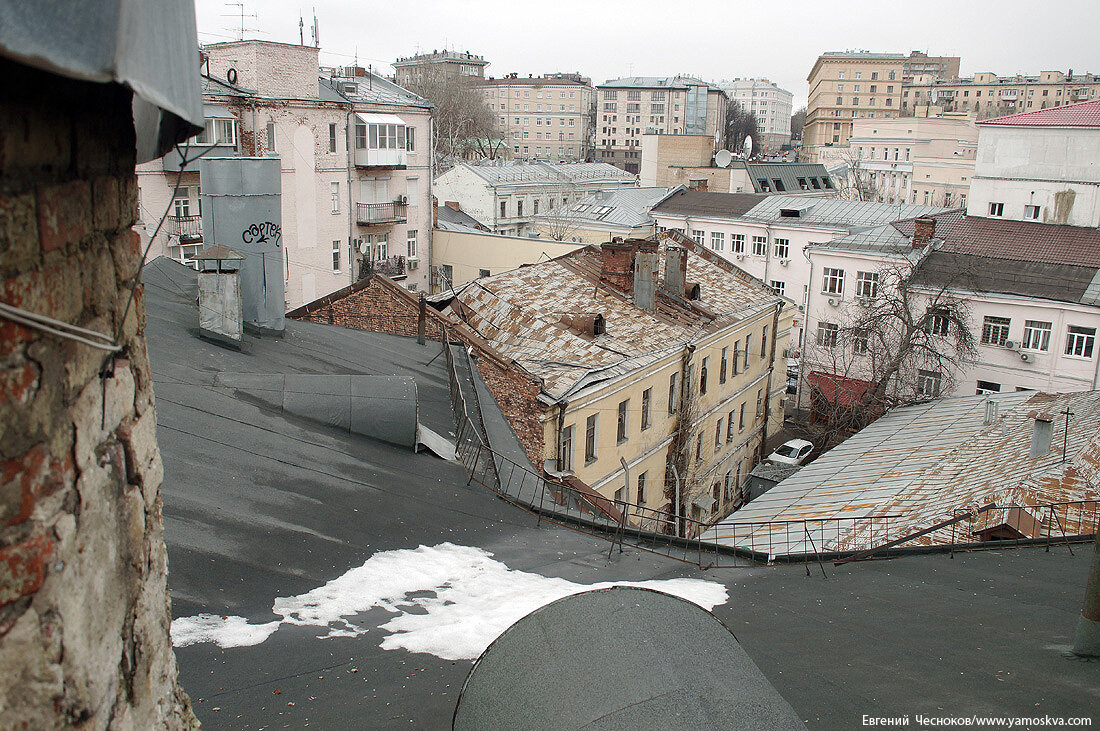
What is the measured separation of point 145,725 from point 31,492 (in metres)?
1.01

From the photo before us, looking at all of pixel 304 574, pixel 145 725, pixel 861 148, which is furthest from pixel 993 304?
pixel 861 148

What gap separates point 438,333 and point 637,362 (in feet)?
15.0

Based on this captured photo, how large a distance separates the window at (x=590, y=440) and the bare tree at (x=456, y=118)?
57.0m

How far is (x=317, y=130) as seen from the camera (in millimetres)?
32188

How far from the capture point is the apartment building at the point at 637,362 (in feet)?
54.6

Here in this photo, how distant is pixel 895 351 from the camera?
29016mm

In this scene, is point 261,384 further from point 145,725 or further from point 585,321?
point 585,321

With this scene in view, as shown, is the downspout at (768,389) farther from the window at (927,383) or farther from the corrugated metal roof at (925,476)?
the corrugated metal roof at (925,476)

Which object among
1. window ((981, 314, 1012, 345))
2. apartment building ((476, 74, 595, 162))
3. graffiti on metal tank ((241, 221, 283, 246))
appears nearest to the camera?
graffiti on metal tank ((241, 221, 283, 246))

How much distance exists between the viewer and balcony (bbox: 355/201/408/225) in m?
34.7

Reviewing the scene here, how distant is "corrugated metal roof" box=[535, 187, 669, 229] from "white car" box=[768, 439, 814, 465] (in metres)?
17.4

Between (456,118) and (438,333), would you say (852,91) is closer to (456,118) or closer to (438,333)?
(456,118)

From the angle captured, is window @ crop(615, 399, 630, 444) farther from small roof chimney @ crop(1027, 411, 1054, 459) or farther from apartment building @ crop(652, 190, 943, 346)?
apartment building @ crop(652, 190, 943, 346)

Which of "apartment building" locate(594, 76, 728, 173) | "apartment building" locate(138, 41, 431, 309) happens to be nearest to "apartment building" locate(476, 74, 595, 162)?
"apartment building" locate(594, 76, 728, 173)
